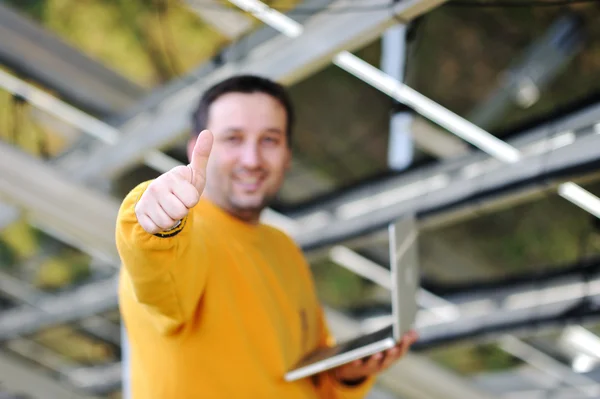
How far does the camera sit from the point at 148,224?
0.82 meters

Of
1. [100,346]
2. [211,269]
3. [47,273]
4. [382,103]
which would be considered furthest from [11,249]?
[211,269]

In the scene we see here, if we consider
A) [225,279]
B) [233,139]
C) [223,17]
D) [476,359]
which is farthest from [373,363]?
[476,359]

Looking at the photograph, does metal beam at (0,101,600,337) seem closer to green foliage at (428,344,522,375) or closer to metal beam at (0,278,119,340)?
metal beam at (0,278,119,340)

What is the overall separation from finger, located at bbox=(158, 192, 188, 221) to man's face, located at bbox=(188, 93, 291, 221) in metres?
0.29

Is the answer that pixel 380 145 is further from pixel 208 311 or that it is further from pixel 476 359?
pixel 208 311

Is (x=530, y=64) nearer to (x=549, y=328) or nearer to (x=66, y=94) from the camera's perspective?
(x=549, y=328)

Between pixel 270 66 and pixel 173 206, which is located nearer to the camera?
pixel 173 206

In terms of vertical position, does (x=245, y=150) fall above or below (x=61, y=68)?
below

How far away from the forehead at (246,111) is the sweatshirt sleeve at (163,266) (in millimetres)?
188

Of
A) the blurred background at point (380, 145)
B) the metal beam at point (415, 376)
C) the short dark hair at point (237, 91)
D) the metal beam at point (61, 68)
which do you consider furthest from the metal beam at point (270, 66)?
the metal beam at point (415, 376)

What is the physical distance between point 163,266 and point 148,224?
0.07m

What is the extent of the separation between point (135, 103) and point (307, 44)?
901mm

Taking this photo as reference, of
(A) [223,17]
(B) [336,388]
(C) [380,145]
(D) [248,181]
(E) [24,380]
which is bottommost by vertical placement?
(B) [336,388]

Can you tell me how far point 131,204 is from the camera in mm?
851
